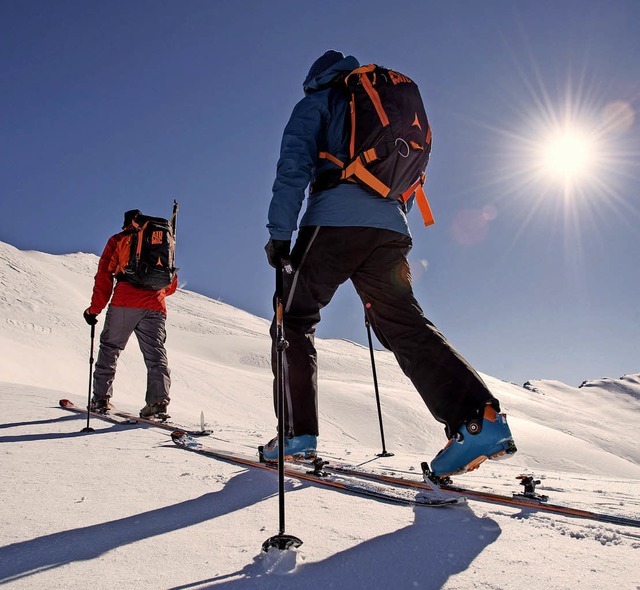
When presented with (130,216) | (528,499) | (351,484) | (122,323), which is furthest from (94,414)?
(528,499)

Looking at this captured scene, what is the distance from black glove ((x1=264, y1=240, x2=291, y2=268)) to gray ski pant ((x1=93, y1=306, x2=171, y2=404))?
11.7 ft

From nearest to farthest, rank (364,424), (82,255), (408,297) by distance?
(408,297) < (364,424) < (82,255)

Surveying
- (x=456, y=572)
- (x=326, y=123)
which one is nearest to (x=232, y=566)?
(x=456, y=572)

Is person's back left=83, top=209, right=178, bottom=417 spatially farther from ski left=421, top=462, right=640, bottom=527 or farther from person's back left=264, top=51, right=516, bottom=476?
ski left=421, top=462, right=640, bottom=527

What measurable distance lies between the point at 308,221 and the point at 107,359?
4.05m

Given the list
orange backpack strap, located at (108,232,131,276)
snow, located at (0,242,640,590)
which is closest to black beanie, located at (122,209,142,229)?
orange backpack strap, located at (108,232,131,276)

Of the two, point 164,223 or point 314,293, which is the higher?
point 164,223

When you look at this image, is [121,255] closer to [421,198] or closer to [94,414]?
[94,414]

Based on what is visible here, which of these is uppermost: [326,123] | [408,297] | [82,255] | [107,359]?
[82,255]

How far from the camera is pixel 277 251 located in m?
2.43

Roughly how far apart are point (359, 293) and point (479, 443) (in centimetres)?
113

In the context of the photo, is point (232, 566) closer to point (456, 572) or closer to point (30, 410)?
point (456, 572)

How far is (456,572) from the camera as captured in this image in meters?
1.23

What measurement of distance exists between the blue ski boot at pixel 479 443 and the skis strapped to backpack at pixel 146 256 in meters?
4.47
